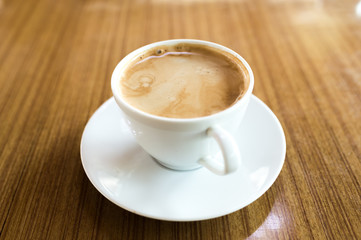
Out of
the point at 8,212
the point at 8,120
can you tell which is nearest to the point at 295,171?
the point at 8,212

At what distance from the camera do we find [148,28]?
1319 mm

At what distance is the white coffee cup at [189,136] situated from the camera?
614 millimetres

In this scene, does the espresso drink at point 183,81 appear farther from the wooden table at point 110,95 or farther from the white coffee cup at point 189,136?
the wooden table at point 110,95

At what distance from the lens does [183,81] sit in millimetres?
783

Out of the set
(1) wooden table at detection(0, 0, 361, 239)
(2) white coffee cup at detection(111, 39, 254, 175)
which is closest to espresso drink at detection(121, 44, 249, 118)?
(2) white coffee cup at detection(111, 39, 254, 175)

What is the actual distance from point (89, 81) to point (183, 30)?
0.44 m

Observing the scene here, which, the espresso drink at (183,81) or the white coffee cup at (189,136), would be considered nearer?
the white coffee cup at (189,136)

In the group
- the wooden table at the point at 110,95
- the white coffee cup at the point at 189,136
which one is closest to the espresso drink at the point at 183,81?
the white coffee cup at the point at 189,136

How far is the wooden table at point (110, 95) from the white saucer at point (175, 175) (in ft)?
0.17

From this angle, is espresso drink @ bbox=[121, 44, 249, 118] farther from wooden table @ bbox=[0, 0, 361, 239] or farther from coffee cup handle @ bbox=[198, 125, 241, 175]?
wooden table @ bbox=[0, 0, 361, 239]

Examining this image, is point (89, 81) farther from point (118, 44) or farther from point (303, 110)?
point (303, 110)

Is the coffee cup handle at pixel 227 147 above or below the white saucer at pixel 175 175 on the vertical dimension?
above

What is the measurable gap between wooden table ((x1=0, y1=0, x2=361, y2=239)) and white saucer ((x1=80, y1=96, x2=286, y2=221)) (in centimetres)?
5

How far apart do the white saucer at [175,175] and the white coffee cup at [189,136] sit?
0.04 metres
